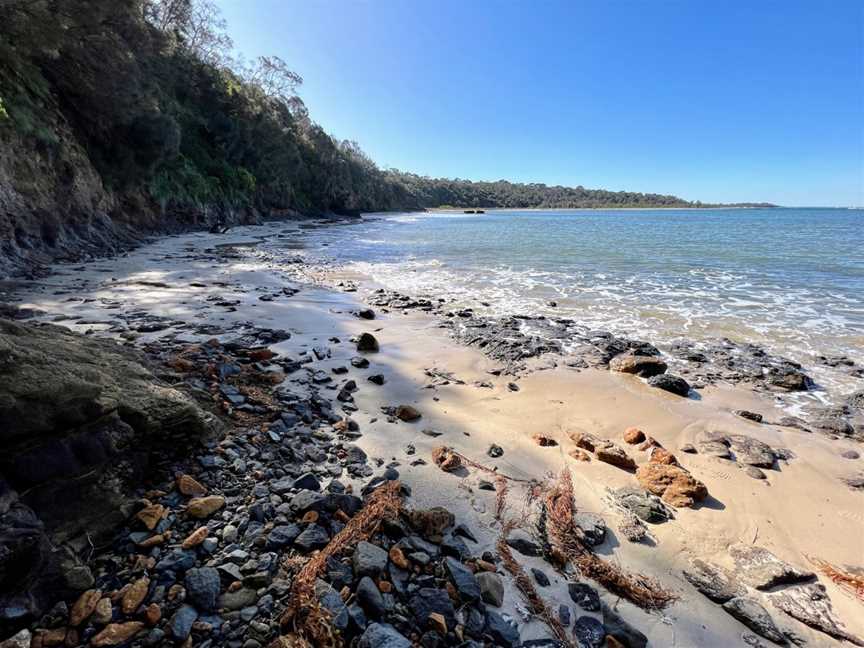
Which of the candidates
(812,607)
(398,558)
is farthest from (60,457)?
(812,607)

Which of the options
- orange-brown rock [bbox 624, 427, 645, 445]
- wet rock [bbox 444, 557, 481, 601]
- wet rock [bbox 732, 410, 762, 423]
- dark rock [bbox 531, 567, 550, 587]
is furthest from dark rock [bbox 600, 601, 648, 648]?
wet rock [bbox 732, 410, 762, 423]

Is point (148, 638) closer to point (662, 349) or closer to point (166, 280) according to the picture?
point (662, 349)

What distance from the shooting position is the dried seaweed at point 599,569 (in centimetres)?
225

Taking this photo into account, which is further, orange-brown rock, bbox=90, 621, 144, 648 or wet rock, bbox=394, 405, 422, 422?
wet rock, bbox=394, 405, 422, 422

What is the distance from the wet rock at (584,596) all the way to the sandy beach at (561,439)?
2.8 inches

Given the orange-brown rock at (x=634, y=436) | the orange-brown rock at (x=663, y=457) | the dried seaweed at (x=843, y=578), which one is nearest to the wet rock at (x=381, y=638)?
the dried seaweed at (x=843, y=578)

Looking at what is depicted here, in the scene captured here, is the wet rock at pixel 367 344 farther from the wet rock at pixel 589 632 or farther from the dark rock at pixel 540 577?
the wet rock at pixel 589 632

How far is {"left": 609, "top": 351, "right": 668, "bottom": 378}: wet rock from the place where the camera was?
225 inches

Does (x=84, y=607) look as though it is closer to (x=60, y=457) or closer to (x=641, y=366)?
(x=60, y=457)

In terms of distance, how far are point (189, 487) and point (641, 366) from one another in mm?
5577

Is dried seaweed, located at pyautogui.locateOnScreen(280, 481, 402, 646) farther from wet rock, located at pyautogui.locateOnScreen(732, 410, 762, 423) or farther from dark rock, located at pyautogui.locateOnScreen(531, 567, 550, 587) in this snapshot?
wet rock, located at pyautogui.locateOnScreen(732, 410, 762, 423)

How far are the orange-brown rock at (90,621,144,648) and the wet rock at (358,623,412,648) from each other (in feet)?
2.94

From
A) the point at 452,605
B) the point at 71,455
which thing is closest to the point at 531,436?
the point at 452,605

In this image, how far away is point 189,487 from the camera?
2389mm
